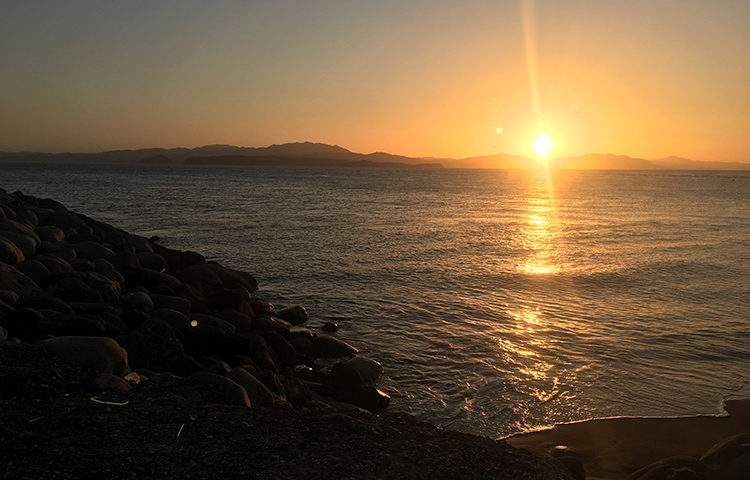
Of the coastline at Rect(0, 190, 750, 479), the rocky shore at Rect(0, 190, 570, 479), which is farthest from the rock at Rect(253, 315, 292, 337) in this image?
the rocky shore at Rect(0, 190, 570, 479)

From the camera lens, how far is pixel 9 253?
11.7 metres

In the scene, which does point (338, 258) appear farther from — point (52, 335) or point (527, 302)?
point (52, 335)

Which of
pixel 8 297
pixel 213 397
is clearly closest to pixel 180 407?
pixel 213 397

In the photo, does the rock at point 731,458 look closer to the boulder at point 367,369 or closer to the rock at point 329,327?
the boulder at point 367,369

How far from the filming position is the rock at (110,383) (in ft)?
19.4

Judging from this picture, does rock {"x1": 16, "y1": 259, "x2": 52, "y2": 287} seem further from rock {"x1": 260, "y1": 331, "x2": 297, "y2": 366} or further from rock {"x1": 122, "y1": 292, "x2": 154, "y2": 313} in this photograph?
rock {"x1": 260, "y1": 331, "x2": 297, "y2": 366}

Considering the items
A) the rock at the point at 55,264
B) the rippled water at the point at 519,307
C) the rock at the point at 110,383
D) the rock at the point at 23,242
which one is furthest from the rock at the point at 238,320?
the rock at the point at 110,383

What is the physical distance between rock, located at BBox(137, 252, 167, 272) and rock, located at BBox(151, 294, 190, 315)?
14.9 feet

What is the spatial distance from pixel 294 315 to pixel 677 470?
32.4 ft

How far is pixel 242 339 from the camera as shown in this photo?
9555 mm

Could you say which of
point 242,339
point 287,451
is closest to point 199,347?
point 242,339

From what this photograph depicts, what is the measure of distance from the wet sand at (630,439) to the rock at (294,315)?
23.9ft

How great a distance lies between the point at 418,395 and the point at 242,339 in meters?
3.33

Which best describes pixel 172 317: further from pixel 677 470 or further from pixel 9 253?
pixel 677 470
